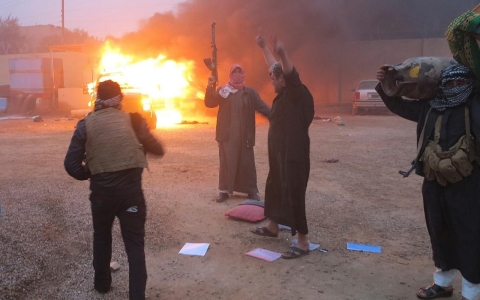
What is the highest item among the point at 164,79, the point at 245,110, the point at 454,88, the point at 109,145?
the point at 164,79

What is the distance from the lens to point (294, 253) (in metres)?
4.53

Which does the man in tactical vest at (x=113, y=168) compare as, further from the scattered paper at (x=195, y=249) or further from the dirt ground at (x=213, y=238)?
the scattered paper at (x=195, y=249)

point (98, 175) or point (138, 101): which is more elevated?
point (138, 101)

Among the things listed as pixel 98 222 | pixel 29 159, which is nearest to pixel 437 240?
pixel 98 222

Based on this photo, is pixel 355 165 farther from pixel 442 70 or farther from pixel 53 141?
pixel 53 141

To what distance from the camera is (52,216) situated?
573cm

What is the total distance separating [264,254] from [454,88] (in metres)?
2.31

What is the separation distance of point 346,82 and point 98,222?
2505cm

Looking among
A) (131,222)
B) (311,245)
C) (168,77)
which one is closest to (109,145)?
(131,222)

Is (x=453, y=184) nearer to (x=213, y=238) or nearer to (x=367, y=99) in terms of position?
(x=213, y=238)

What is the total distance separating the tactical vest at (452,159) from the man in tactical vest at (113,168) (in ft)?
6.97

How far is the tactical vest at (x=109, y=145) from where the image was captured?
3.47 meters

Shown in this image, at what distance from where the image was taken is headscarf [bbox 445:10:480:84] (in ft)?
10.5

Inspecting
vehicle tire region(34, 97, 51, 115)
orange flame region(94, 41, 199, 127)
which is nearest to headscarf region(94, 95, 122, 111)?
orange flame region(94, 41, 199, 127)
